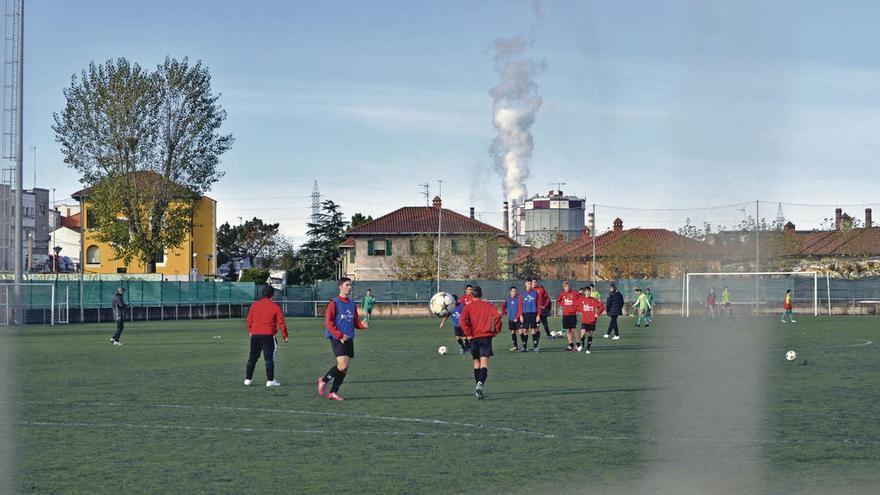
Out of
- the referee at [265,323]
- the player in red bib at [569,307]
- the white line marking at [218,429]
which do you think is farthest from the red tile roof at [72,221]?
the white line marking at [218,429]

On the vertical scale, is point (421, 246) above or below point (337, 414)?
above

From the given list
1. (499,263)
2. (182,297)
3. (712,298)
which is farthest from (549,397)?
(499,263)

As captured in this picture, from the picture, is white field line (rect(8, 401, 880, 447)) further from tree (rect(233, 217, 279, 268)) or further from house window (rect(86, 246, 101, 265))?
tree (rect(233, 217, 279, 268))

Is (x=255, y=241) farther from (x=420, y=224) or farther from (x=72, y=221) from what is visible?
(x=420, y=224)

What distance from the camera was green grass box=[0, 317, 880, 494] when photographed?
1210cm

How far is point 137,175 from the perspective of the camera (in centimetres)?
7812

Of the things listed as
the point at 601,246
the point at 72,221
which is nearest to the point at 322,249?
the point at 601,246

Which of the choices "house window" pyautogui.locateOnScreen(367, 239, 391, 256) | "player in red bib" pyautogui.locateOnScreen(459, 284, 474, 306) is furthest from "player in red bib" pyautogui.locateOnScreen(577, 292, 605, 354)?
"house window" pyautogui.locateOnScreen(367, 239, 391, 256)

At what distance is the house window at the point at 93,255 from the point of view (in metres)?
118

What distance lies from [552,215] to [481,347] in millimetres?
144093

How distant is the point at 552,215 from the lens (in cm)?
16400

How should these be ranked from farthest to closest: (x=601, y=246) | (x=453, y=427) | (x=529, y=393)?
(x=601, y=246) → (x=529, y=393) → (x=453, y=427)

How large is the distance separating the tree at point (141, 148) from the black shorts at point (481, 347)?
196ft

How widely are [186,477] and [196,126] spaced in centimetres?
6807
